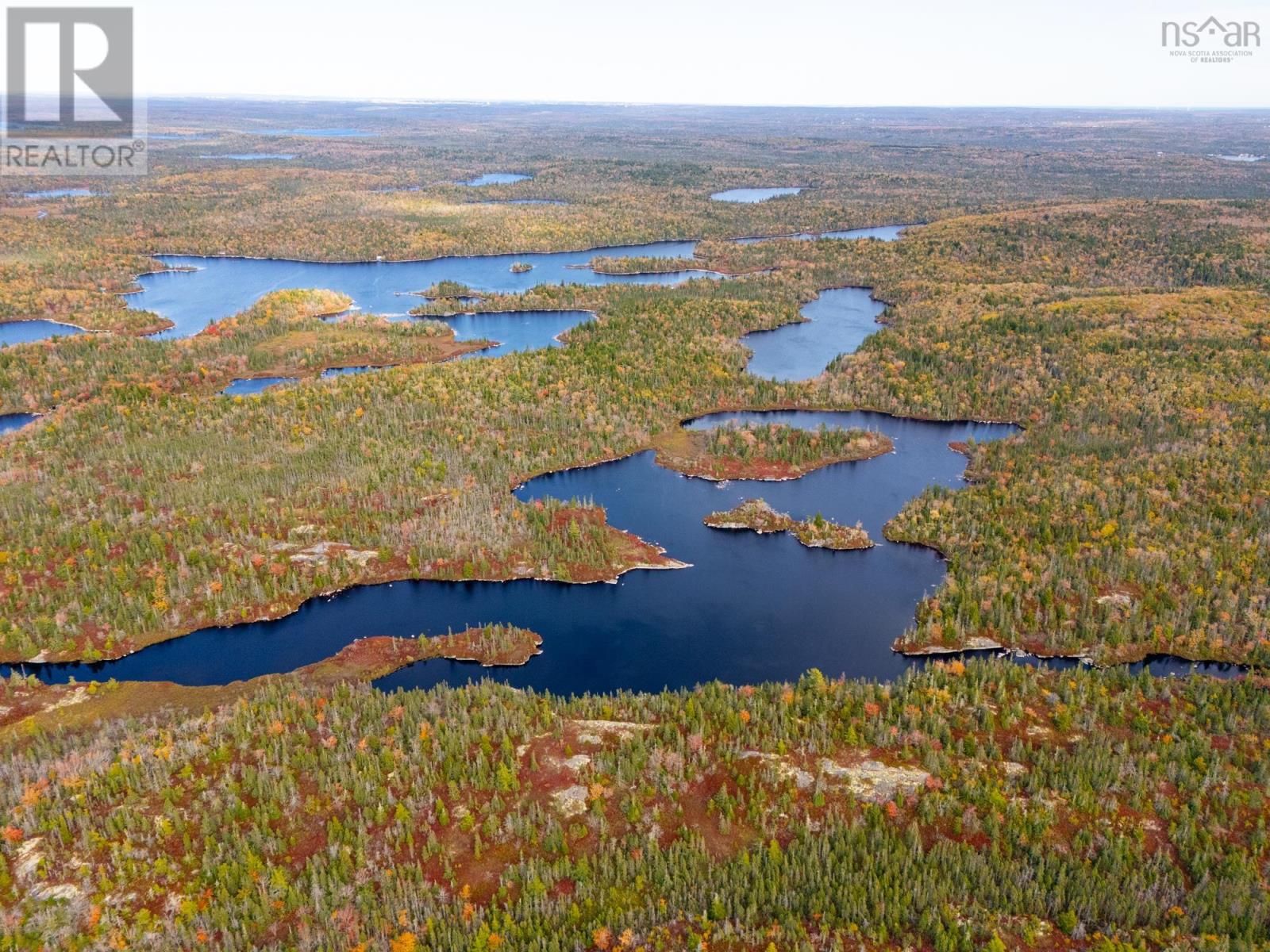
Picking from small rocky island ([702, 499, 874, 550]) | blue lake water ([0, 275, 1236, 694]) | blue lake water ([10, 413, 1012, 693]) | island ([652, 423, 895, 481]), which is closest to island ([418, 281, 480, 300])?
island ([652, 423, 895, 481])

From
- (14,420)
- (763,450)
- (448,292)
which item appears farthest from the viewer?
(448,292)

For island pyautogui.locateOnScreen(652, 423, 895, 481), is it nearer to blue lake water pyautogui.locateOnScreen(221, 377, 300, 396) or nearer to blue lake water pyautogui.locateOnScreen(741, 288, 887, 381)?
blue lake water pyautogui.locateOnScreen(741, 288, 887, 381)

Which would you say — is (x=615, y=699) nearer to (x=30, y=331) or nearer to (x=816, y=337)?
(x=816, y=337)

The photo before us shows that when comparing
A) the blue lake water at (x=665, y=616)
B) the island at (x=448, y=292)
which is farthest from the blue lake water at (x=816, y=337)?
the island at (x=448, y=292)

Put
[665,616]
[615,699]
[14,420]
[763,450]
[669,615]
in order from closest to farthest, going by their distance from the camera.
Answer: [615,699] → [665,616] → [669,615] → [763,450] → [14,420]

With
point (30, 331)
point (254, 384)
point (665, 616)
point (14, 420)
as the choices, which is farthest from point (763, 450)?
point (30, 331)

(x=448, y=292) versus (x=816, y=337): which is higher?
(x=448, y=292)

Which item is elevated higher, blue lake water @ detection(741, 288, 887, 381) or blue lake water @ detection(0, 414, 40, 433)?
blue lake water @ detection(741, 288, 887, 381)
